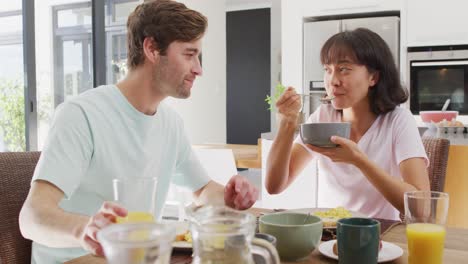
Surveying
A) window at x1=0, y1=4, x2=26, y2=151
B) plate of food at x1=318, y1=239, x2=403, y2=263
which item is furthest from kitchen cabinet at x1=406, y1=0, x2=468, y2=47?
plate of food at x1=318, y1=239, x2=403, y2=263

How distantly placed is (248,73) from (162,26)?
7.06m

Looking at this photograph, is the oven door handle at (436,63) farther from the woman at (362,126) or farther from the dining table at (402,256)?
the dining table at (402,256)

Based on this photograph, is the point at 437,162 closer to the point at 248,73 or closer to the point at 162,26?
the point at 162,26

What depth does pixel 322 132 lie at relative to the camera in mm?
1307

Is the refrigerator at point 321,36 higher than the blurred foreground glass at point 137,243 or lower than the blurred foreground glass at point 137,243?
higher

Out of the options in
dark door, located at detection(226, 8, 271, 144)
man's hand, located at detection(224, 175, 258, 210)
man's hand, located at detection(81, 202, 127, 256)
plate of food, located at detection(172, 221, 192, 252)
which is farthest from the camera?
dark door, located at detection(226, 8, 271, 144)

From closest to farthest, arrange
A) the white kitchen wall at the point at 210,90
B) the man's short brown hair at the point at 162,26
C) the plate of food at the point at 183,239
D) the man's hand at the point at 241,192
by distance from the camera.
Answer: the plate of food at the point at 183,239
the man's hand at the point at 241,192
the man's short brown hair at the point at 162,26
the white kitchen wall at the point at 210,90

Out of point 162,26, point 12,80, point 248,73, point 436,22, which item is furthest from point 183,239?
point 248,73

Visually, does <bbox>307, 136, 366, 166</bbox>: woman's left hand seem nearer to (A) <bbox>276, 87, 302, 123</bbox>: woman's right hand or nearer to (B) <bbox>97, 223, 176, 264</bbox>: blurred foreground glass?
(A) <bbox>276, 87, 302, 123</bbox>: woman's right hand

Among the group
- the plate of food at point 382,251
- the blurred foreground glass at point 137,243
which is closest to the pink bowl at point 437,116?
the plate of food at point 382,251

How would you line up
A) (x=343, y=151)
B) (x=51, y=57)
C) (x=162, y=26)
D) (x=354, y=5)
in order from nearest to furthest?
1. (x=343, y=151)
2. (x=162, y=26)
3. (x=354, y=5)
4. (x=51, y=57)

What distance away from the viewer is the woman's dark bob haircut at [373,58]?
1.67 m

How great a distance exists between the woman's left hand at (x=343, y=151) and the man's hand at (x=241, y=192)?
0.66ft

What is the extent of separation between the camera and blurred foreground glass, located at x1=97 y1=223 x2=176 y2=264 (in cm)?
49
